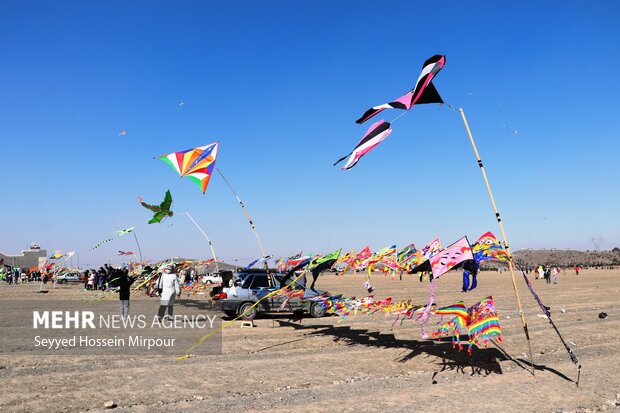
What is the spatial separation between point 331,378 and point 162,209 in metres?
12.9

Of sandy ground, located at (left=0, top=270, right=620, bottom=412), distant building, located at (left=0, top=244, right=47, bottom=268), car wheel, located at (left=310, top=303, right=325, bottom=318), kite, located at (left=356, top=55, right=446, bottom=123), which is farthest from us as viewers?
distant building, located at (left=0, top=244, right=47, bottom=268)

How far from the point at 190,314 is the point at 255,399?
1215 centimetres

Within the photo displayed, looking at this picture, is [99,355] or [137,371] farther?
[99,355]

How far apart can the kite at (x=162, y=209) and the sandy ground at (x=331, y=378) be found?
325 inches

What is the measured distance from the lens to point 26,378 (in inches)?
322

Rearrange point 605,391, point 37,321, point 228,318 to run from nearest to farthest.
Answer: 1. point 605,391
2. point 37,321
3. point 228,318

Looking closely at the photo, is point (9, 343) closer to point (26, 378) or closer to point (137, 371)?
point (26, 378)

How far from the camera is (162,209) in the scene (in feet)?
63.6

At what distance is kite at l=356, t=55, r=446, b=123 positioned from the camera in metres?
8.81

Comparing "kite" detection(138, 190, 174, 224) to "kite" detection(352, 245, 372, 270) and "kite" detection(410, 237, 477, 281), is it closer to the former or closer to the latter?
"kite" detection(352, 245, 372, 270)

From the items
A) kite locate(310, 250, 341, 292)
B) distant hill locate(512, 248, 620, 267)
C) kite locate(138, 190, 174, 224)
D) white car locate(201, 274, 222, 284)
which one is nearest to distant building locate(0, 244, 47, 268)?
white car locate(201, 274, 222, 284)

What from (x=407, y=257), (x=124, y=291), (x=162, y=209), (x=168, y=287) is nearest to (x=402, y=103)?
(x=407, y=257)

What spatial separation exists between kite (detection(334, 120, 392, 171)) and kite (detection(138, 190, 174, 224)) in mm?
11309

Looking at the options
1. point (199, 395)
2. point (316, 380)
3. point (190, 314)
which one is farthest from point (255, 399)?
point (190, 314)
